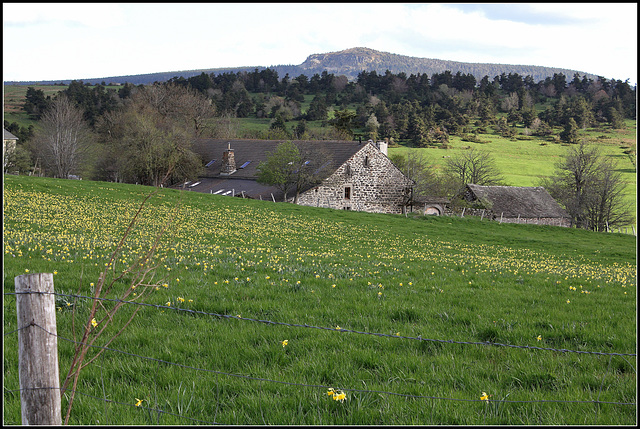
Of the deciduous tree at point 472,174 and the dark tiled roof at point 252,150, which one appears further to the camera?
the deciduous tree at point 472,174

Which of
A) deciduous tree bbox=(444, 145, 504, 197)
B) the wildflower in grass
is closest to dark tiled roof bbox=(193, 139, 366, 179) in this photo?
deciduous tree bbox=(444, 145, 504, 197)

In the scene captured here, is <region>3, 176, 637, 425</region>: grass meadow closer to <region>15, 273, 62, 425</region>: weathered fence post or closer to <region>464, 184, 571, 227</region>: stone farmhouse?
<region>15, 273, 62, 425</region>: weathered fence post

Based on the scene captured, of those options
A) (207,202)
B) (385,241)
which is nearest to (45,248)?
(385,241)

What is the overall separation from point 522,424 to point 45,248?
11275mm

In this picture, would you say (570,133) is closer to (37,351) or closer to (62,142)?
(62,142)

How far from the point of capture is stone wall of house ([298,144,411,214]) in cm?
5216

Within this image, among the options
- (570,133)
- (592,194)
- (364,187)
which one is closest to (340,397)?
(364,187)

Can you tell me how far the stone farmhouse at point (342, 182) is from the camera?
52094 millimetres

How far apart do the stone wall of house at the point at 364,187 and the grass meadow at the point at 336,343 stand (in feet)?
126

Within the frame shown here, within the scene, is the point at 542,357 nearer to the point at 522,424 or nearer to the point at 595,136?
the point at 522,424

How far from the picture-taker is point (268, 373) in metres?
4.90

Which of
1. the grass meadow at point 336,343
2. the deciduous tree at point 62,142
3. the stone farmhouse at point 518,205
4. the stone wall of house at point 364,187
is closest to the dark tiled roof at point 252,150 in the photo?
the stone wall of house at point 364,187

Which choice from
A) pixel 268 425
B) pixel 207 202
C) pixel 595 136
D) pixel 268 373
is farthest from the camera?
pixel 595 136

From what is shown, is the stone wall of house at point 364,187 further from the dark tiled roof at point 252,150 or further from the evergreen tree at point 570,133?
the evergreen tree at point 570,133
